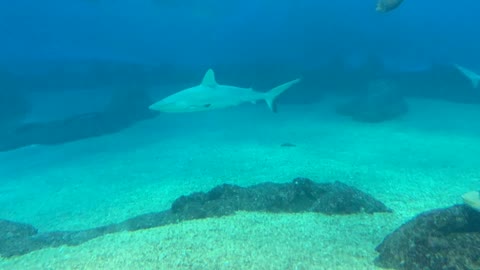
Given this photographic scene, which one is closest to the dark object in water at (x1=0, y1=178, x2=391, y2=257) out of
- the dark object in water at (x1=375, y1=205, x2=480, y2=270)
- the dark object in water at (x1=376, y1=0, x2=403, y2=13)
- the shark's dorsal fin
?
the dark object in water at (x1=375, y1=205, x2=480, y2=270)

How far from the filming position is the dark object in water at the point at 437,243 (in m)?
3.34

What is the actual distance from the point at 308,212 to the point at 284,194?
55cm

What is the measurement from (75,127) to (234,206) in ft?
51.9

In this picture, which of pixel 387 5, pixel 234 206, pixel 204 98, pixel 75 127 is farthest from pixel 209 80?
pixel 75 127

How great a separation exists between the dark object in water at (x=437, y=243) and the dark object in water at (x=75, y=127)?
17.7 m

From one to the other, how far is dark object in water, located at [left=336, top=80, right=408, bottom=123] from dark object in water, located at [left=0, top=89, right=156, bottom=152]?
13.0 metres

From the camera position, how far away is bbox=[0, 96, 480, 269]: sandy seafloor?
419cm

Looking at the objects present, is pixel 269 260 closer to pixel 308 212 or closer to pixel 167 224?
pixel 308 212

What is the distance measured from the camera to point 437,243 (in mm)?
3486

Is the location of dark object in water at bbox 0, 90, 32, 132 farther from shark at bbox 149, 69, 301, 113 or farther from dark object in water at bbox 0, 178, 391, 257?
shark at bbox 149, 69, 301, 113

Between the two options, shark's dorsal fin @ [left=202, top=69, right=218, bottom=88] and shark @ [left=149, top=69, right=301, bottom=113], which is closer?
shark @ [left=149, top=69, right=301, bottom=113]

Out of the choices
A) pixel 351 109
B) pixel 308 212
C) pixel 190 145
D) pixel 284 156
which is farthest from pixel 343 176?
pixel 351 109

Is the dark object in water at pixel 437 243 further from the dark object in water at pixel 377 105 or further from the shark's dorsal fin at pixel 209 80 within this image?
the dark object in water at pixel 377 105

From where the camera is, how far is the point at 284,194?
584 cm
